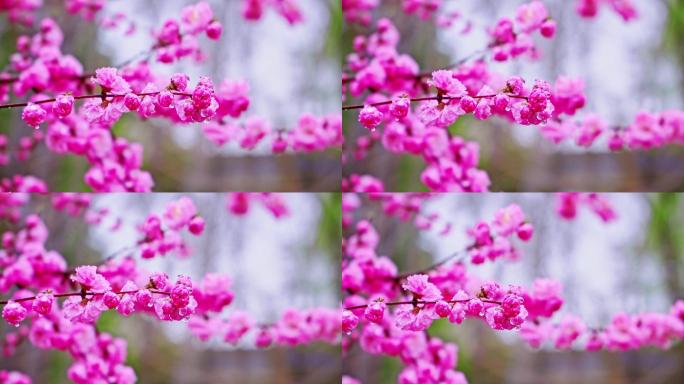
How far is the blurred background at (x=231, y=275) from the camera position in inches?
89.6

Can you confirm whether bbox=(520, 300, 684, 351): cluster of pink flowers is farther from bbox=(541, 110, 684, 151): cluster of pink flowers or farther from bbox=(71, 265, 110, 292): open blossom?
bbox=(71, 265, 110, 292): open blossom

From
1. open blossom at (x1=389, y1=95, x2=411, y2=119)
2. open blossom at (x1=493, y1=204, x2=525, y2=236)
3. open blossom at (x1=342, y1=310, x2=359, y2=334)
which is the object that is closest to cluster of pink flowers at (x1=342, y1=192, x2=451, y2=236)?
open blossom at (x1=493, y1=204, x2=525, y2=236)

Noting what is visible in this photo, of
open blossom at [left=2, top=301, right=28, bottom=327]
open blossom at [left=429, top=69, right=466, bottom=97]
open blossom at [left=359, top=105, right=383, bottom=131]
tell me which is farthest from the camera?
open blossom at [left=359, top=105, right=383, bottom=131]

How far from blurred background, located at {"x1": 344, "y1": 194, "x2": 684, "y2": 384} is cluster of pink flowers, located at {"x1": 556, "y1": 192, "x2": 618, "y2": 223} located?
0.05 ft

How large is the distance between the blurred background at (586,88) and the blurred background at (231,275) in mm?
237

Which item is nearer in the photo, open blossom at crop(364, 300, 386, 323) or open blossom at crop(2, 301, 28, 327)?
open blossom at crop(2, 301, 28, 327)

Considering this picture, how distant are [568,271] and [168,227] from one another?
1.02 metres

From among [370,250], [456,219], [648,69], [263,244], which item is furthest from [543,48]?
[263,244]

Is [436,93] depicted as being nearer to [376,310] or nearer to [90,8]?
[376,310]

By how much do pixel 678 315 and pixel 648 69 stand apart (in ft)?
2.09

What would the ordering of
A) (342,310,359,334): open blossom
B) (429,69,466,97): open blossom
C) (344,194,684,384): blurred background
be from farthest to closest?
(344,194,684,384): blurred background → (342,310,359,334): open blossom → (429,69,466,97): open blossom

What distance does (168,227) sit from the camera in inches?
88.7

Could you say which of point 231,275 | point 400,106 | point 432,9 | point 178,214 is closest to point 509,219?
point 400,106

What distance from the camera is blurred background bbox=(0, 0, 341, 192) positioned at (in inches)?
89.6
